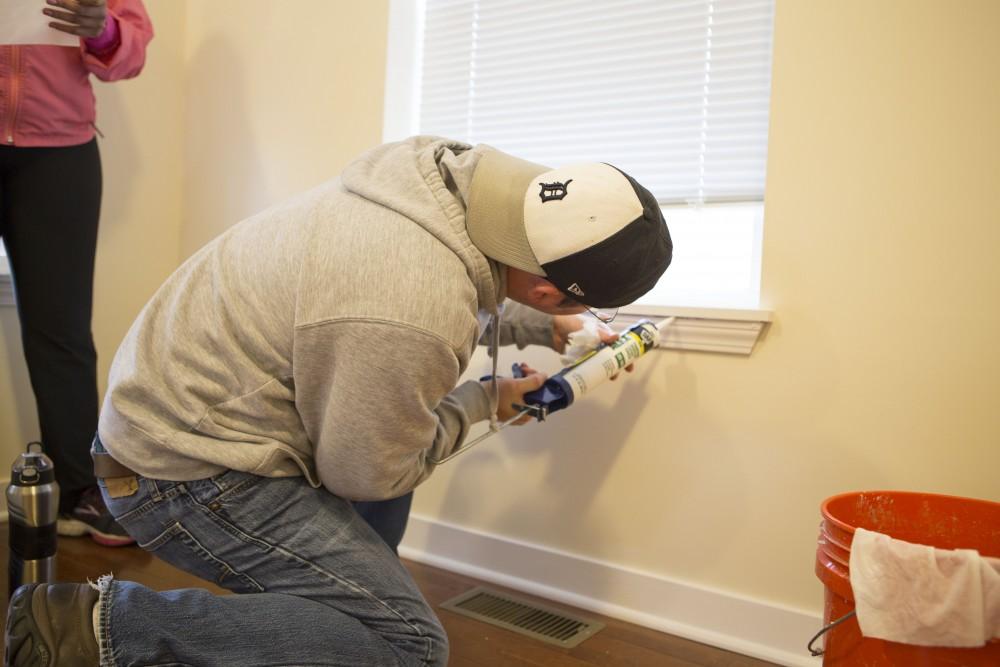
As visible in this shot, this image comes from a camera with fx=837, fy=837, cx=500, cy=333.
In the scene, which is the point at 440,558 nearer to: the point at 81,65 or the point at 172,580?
the point at 172,580

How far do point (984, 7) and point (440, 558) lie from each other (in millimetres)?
1646

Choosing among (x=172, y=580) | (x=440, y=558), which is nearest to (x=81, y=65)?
(x=172, y=580)

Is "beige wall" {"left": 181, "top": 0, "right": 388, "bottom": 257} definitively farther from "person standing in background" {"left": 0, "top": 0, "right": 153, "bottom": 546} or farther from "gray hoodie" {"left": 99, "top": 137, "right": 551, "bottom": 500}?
"gray hoodie" {"left": 99, "top": 137, "right": 551, "bottom": 500}

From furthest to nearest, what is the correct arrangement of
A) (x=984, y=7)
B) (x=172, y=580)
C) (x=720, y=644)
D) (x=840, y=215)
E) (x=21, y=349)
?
1. (x=21, y=349)
2. (x=172, y=580)
3. (x=720, y=644)
4. (x=840, y=215)
5. (x=984, y=7)

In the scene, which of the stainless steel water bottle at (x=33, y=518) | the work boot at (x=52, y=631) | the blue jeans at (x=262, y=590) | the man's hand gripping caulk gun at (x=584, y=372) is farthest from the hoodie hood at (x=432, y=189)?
the stainless steel water bottle at (x=33, y=518)

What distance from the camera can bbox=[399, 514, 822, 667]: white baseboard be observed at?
1657mm

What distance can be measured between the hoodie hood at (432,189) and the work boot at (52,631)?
0.67 meters

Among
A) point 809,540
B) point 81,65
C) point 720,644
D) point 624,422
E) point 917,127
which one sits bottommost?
point 720,644

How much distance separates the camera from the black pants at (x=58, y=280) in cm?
191

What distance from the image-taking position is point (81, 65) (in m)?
1.93

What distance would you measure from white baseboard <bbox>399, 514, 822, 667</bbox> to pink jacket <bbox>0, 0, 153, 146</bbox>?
1259 millimetres

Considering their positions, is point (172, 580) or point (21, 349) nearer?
point (172, 580)

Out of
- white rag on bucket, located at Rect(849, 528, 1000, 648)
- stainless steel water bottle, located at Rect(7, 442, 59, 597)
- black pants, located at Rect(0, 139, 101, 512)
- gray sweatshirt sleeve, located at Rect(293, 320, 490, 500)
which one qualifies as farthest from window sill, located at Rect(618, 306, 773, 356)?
black pants, located at Rect(0, 139, 101, 512)

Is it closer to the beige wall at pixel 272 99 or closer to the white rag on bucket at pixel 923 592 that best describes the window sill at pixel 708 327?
the white rag on bucket at pixel 923 592
